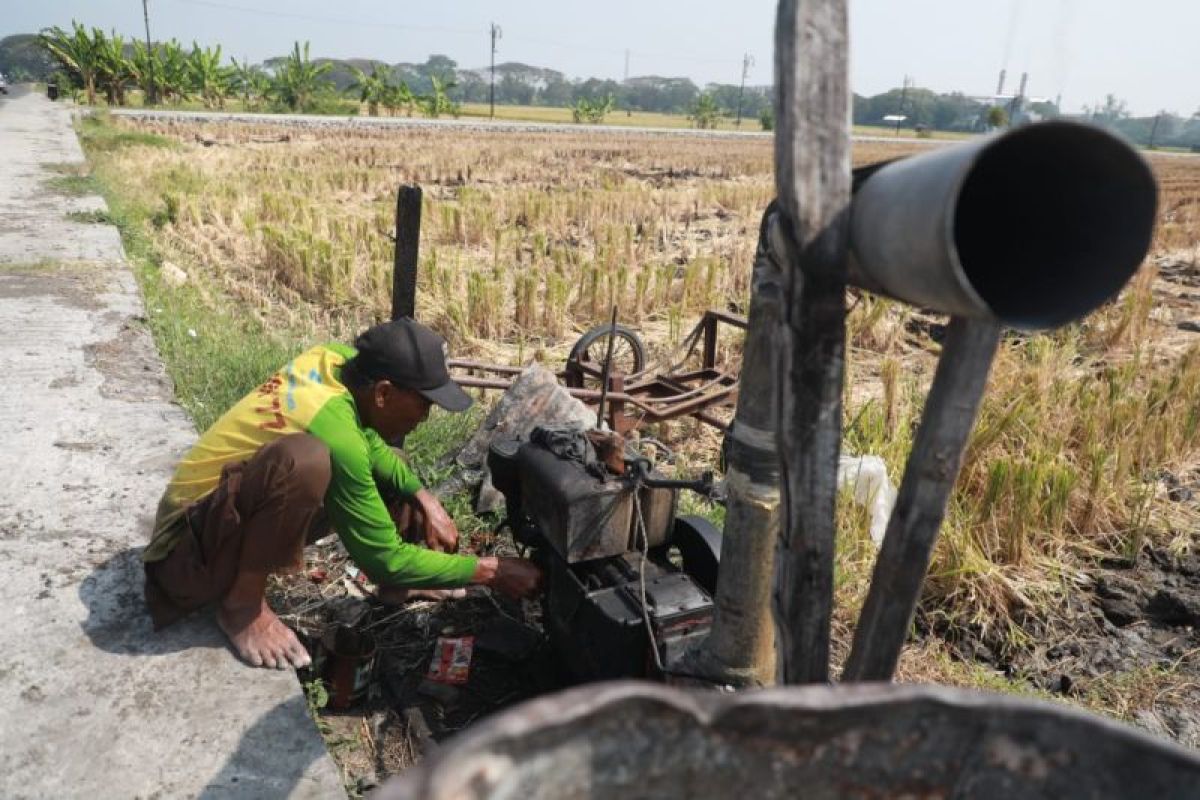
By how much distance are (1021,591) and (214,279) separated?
25.8 feet

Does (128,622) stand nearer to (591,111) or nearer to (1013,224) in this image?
(1013,224)


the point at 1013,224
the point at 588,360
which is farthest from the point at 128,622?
the point at 588,360

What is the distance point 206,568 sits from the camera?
267 centimetres

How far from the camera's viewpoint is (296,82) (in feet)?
145

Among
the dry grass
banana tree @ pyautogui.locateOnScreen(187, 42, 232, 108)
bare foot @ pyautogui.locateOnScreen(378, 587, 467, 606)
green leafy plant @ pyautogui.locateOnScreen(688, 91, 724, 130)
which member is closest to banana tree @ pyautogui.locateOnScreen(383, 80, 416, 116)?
banana tree @ pyautogui.locateOnScreen(187, 42, 232, 108)

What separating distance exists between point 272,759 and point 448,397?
3.71ft

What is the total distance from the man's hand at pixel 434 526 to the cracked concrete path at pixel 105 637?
2.71 feet

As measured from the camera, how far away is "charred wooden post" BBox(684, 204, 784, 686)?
5.58ft

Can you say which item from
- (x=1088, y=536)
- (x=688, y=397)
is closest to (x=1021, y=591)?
(x=1088, y=536)

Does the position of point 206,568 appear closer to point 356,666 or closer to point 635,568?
point 356,666

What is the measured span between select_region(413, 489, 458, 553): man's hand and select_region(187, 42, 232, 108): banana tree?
4549cm

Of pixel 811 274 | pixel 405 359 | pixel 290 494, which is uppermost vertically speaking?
pixel 811 274

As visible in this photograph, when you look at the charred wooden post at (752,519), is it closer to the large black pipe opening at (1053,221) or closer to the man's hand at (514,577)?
the large black pipe opening at (1053,221)

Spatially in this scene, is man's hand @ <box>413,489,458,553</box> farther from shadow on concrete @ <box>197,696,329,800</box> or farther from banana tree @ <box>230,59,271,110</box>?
banana tree @ <box>230,59,271,110</box>
